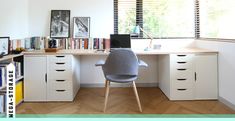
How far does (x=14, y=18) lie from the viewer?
11.2 ft

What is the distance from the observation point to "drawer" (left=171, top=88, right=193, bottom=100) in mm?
3344

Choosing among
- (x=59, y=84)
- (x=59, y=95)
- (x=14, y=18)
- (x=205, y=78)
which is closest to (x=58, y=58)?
(x=59, y=84)

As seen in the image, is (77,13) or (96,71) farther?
(96,71)

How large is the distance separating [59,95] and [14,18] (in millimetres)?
1343

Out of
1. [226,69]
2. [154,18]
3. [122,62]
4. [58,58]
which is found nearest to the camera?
[122,62]

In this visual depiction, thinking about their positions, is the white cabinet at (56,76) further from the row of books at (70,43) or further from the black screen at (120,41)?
the black screen at (120,41)

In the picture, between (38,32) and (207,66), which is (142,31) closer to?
(207,66)

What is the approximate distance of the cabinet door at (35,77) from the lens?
3.34m

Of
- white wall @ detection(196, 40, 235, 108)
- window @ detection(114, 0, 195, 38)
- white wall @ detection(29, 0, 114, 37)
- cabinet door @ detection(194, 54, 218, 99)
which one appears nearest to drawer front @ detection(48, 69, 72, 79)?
white wall @ detection(29, 0, 114, 37)

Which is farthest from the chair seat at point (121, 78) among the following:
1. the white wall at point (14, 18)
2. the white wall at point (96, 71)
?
the white wall at point (14, 18)

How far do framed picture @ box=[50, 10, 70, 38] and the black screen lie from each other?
2.88ft

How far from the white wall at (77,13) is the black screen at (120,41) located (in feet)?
1.42

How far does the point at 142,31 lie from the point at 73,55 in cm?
142

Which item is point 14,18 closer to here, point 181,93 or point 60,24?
point 60,24
